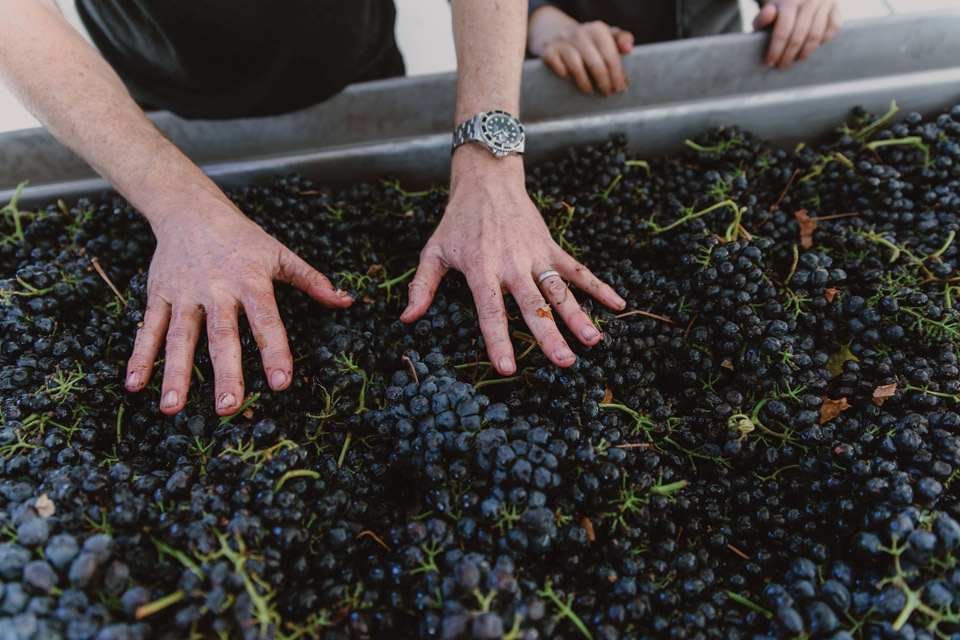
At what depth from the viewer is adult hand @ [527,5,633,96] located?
196cm

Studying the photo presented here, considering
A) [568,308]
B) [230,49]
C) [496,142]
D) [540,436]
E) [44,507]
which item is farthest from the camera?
[230,49]

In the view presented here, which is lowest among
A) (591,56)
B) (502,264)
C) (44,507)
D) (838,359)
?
(838,359)

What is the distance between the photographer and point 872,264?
1.47 m

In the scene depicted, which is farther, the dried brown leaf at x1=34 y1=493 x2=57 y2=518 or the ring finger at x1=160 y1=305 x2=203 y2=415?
the ring finger at x1=160 y1=305 x2=203 y2=415

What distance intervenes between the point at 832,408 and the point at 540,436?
27.6 inches

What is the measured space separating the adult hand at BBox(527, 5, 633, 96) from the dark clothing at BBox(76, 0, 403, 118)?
26.9 inches

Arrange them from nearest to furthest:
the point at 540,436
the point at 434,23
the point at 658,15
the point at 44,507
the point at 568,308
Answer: the point at 44,507, the point at 540,436, the point at 568,308, the point at 658,15, the point at 434,23

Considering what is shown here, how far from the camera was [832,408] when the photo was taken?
1287 millimetres

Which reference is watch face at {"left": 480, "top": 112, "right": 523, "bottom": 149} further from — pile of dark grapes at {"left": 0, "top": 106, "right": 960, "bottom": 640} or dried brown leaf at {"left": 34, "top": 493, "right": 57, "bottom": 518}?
dried brown leaf at {"left": 34, "top": 493, "right": 57, "bottom": 518}

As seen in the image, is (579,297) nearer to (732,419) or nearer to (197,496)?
(732,419)

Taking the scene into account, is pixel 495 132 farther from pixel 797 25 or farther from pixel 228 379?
pixel 797 25

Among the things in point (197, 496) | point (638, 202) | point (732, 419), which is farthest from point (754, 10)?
point (197, 496)

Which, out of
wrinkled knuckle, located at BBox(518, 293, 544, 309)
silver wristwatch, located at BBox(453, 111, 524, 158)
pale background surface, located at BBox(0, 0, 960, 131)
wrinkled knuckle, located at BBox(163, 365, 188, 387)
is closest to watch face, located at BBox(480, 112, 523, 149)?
silver wristwatch, located at BBox(453, 111, 524, 158)

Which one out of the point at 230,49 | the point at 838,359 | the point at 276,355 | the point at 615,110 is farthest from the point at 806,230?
the point at 230,49
